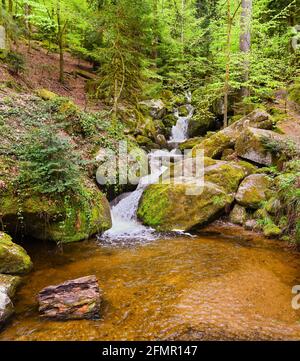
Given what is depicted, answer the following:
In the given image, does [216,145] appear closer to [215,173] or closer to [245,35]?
[215,173]

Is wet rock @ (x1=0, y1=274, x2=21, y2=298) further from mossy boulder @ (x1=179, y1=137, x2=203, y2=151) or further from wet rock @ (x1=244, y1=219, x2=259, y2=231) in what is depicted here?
mossy boulder @ (x1=179, y1=137, x2=203, y2=151)

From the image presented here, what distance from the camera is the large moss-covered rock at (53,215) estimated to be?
6898 mm

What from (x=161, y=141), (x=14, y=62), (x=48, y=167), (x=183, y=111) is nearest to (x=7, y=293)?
(x=48, y=167)

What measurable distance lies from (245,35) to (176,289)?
12.9 meters

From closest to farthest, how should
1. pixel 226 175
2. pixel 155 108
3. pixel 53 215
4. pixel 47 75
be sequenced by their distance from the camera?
pixel 53 215, pixel 226 175, pixel 47 75, pixel 155 108

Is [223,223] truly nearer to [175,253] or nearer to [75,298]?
[175,253]

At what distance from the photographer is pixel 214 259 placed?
260 inches

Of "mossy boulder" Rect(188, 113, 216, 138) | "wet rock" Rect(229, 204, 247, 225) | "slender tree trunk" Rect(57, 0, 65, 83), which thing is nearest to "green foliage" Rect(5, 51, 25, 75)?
"slender tree trunk" Rect(57, 0, 65, 83)

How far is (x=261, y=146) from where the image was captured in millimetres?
9938

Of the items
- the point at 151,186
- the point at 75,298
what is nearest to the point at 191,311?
the point at 75,298

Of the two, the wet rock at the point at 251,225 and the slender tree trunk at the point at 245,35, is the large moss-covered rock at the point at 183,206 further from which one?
the slender tree trunk at the point at 245,35

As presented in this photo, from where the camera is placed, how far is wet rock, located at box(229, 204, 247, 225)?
8.79 metres

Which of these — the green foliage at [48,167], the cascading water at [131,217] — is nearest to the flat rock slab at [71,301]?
the green foliage at [48,167]

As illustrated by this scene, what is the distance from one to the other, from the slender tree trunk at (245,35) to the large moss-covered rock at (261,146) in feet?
12.6
